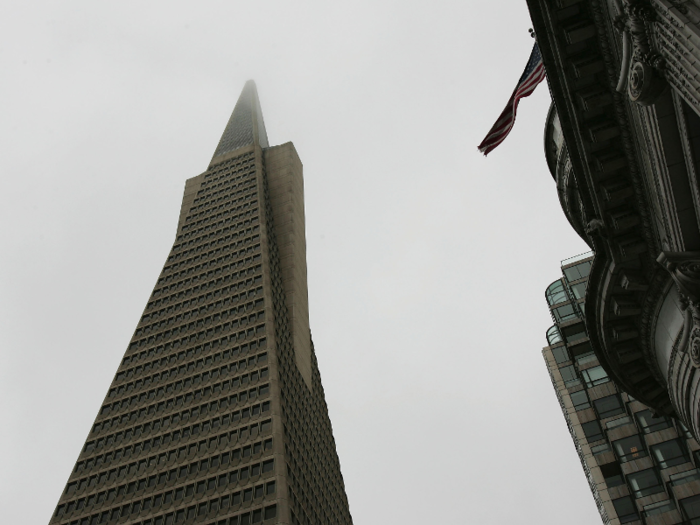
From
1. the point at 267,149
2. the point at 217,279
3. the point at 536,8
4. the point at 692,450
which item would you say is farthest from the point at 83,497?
the point at 267,149

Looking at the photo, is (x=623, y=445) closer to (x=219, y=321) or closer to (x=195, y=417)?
(x=195, y=417)

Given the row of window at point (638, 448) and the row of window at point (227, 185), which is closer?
the row of window at point (638, 448)

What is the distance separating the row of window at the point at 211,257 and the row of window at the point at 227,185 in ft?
69.9

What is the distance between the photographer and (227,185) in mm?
137625

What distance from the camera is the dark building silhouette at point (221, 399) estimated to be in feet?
247

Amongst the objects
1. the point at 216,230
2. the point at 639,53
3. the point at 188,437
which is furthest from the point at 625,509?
the point at 216,230

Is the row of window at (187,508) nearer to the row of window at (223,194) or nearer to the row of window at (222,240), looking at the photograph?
the row of window at (222,240)

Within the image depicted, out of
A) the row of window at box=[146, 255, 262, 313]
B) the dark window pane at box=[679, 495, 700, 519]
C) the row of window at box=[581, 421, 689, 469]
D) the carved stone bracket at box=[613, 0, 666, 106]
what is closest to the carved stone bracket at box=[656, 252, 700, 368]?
the carved stone bracket at box=[613, 0, 666, 106]

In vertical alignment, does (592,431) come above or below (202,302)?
below

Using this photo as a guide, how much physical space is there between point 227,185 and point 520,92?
4441 inches

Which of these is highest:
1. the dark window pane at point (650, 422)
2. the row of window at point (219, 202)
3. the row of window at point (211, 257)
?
the row of window at point (219, 202)

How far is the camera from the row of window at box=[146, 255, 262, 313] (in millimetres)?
109250

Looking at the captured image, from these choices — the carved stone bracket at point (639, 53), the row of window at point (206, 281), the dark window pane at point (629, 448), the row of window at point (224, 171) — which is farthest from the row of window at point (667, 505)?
the row of window at point (224, 171)

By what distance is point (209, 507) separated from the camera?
72.6 metres
